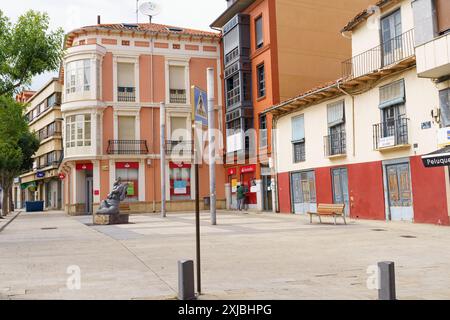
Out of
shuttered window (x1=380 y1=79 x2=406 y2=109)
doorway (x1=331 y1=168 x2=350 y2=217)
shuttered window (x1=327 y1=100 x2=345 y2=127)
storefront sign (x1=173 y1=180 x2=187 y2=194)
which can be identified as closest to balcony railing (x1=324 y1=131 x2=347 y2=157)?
shuttered window (x1=327 y1=100 x2=345 y2=127)

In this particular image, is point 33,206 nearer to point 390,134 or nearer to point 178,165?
point 178,165

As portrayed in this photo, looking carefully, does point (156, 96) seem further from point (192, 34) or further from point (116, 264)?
point (116, 264)

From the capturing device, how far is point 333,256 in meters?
10.3

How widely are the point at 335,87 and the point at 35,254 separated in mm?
15223

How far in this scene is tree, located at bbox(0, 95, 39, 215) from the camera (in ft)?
86.2

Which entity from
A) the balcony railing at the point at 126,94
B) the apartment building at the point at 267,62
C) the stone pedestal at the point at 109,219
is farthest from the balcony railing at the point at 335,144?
the balcony railing at the point at 126,94

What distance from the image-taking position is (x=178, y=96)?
117 feet

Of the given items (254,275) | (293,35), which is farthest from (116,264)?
(293,35)

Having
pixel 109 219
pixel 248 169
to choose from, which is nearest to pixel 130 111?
pixel 248 169

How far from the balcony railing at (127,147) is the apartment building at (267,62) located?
623cm

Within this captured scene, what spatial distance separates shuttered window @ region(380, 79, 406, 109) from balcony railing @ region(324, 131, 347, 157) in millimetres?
3102

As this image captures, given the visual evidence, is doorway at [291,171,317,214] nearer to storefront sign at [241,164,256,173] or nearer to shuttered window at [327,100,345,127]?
shuttered window at [327,100,345,127]

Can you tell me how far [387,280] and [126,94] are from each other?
3047 cm

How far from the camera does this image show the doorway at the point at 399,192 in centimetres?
1852
